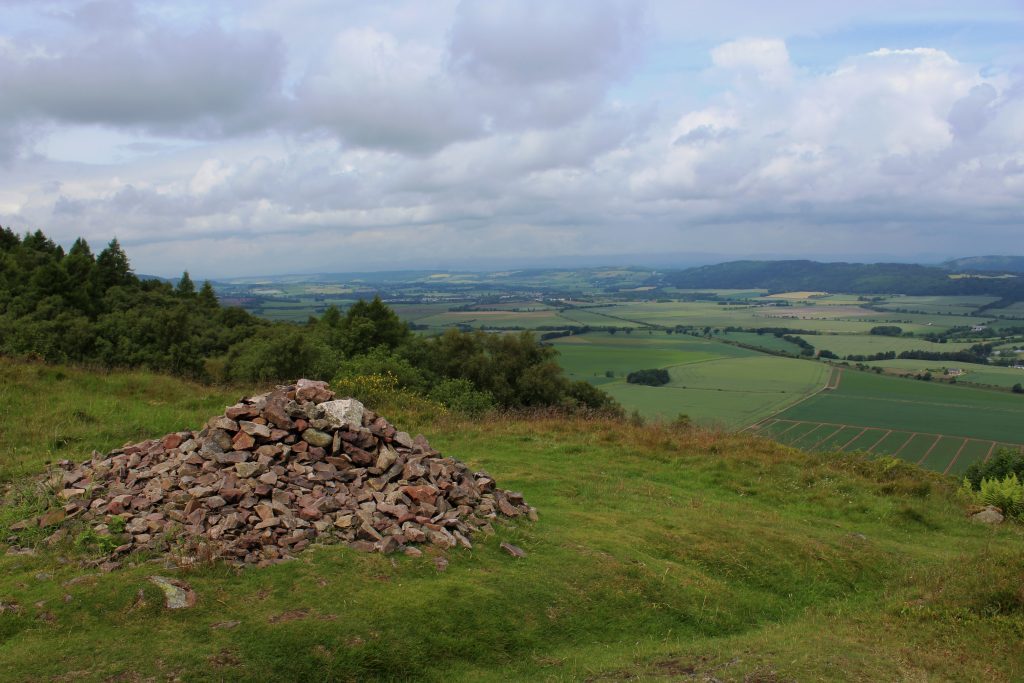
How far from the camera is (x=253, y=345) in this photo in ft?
112

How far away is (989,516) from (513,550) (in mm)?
13669

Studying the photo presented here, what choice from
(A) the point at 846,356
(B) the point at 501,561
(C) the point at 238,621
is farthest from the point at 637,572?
(A) the point at 846,356

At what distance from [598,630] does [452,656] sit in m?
2.25

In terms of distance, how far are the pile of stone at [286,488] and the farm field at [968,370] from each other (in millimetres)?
62166

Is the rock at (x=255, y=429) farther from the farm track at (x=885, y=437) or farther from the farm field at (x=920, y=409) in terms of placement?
the farm field at (x=920, y=409)

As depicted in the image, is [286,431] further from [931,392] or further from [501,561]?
[931,392]

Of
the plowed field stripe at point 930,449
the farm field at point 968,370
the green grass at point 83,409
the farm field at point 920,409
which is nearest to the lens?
the green grass at point 83,409

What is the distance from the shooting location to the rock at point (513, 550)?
9859 mm

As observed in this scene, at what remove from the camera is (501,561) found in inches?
379

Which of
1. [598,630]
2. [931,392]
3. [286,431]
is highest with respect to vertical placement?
[286,431]

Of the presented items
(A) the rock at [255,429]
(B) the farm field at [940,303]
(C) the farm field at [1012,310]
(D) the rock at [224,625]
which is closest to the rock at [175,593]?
(D) the rock at [224,625]

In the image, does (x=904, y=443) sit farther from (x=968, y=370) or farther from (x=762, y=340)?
(x=762, y=340)

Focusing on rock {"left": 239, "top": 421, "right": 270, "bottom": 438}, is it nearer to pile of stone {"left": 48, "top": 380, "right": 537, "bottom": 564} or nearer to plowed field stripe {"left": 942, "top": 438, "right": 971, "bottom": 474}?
pile of stone {"left": 48, "top": 380, "right": 537, "bottom": 564}

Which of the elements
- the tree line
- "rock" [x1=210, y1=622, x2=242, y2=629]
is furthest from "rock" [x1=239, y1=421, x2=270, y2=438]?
the tree line
